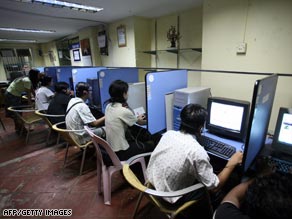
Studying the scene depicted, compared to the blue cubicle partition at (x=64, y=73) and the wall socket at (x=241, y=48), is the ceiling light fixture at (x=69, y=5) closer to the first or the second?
the blue cubicle partition at (x=64, y=73)

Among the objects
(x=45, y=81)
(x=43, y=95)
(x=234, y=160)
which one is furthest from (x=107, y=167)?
(x=45, y=81)

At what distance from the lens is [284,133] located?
127 centimetres

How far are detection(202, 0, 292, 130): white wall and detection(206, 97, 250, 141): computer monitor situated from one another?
1.13 metres

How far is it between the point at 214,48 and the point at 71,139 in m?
2.41

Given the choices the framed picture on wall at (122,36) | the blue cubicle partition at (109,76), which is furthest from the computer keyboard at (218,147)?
the framed picture on wall at (122,36)

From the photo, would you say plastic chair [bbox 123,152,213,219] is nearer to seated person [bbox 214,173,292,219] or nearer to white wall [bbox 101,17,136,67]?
seated person [bbox 214,173,292,219]

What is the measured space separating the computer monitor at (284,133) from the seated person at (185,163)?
33 centimetres

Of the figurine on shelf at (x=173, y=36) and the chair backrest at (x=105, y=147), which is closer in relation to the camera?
the chair backrest at (x=105, y=147)

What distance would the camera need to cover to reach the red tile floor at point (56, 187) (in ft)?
5.80

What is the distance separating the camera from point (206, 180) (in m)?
1.08

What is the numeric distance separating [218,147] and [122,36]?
3753 mm

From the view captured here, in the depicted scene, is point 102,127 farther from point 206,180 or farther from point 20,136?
point 20,136

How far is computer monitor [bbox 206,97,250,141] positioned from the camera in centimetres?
151

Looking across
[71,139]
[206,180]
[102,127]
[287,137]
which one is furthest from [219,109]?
[71,139]
